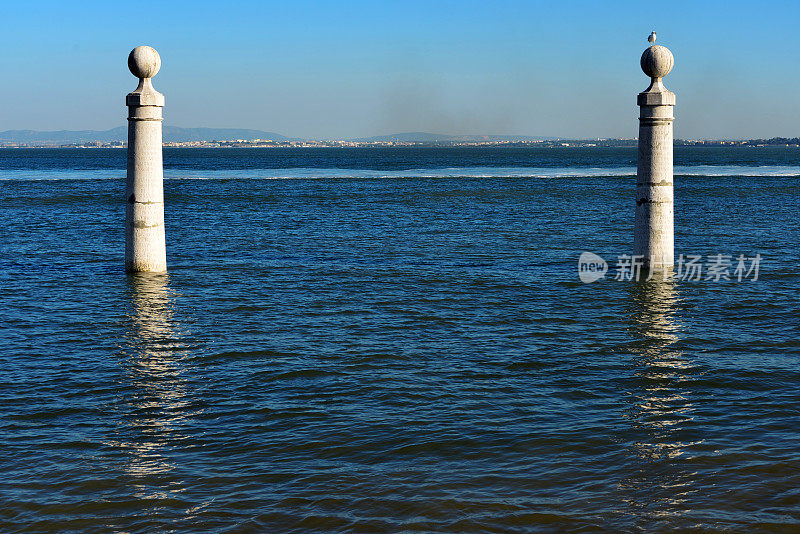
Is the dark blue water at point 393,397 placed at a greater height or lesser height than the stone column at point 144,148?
lesser

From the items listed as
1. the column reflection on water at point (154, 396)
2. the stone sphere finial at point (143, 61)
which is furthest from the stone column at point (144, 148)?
the column reflection on water at point (154, 396)

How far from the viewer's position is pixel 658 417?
42.0 feet

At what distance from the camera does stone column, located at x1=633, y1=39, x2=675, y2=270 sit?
23891 mm

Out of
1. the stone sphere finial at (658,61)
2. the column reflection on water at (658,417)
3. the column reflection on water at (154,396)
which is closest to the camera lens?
the column reflection on water at (658,417)

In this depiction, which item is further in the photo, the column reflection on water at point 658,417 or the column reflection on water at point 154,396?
the column reflection on water at point 154,396

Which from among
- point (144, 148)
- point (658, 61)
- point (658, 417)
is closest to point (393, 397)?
point (658, 417)

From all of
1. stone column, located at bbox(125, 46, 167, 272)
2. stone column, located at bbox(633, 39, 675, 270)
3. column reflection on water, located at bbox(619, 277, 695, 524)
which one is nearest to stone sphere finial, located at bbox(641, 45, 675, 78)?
stone column, located at bbox(633, 39, 675, 270)

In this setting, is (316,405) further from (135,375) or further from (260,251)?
(260,251)

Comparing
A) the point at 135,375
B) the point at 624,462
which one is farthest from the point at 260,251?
the point at 624,462

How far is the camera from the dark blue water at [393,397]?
32.0 ft

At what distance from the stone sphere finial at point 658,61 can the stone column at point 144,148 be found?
43.2 ft

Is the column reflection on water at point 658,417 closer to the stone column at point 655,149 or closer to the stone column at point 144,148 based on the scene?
the stone column at point 655,149

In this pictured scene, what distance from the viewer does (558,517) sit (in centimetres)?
938

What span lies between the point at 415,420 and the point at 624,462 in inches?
121
